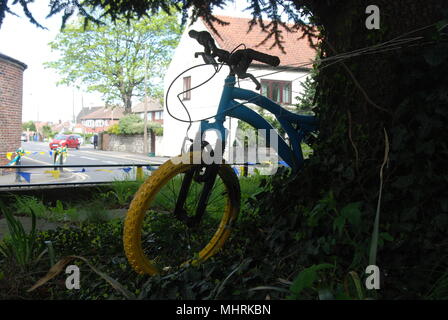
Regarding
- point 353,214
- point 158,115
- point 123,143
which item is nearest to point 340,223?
point 353,214

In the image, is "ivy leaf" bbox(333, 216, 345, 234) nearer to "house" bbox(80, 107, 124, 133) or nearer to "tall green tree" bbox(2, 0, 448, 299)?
"tall green tree" bbox(2, 0, 448, 299)

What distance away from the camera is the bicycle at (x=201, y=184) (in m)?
2.15

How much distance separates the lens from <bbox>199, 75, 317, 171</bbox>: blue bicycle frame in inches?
95.0

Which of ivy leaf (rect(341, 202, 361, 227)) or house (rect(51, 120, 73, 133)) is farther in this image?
house (rect(51, 120, 73, 133))

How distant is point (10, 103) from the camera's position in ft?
37.9

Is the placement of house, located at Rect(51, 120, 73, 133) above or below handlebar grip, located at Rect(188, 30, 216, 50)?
above

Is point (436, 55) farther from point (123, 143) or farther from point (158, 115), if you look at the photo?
point (158, 115)

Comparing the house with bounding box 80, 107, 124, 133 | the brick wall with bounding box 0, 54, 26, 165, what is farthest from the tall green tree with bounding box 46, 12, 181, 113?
the house with bounding box 80, 107, 124, 133

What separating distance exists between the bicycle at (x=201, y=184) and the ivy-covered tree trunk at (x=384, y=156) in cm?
40

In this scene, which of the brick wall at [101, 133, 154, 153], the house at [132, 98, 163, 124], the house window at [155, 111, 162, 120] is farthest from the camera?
the house window at [155, 111, 162, 120]

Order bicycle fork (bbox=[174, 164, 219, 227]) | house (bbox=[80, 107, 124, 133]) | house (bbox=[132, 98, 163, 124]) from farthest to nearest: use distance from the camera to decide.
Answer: house (bbox=[80, 107, 124, 133]) → house (bbox=[132, 98, 163, 124]) → bicycle fork (bbox=[174, 164, 219, 227])

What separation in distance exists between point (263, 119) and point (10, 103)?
1117cm

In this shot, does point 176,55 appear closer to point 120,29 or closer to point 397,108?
point 120,29

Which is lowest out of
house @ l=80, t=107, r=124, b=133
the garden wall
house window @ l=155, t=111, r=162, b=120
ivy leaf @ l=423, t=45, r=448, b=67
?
ivy leaf @ l=423, t=45, r=448, b=67
